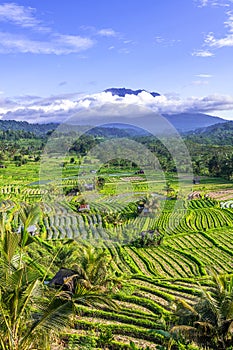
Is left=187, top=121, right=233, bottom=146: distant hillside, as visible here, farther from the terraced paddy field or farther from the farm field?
the terraced paddy field

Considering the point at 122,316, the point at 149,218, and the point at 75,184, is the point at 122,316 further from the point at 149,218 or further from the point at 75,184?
the point at 75,184

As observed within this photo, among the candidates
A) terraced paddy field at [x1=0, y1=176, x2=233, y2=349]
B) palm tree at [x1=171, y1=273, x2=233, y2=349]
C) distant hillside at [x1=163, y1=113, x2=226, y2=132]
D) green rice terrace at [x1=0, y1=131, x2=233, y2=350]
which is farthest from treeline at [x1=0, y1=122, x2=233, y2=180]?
distant hillside at [x1=163, y1=113, x2=226, y2=132]

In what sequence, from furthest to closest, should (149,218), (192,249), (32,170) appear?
(32,170) → (149,218) → (192,249)

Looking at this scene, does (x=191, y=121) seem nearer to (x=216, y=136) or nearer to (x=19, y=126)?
(x=216, y=136)

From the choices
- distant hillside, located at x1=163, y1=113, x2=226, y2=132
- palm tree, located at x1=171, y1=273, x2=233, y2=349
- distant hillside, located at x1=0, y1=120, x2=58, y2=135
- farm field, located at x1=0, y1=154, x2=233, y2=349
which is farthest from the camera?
distant hillside, located at x1=0, y1=120, x2=58, y2=135

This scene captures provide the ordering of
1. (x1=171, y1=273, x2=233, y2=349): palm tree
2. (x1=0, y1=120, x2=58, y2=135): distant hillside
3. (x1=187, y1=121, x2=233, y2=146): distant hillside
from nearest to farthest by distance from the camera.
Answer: (x1=171, y1=273, x2=233, y2=349): palm tree → (x1=187, y1=121, x2=233, y2=146): distant hillside → (x1=0, y1=120, x2=58, y2=135): distant hillside

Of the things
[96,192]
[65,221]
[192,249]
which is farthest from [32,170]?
[192,249]

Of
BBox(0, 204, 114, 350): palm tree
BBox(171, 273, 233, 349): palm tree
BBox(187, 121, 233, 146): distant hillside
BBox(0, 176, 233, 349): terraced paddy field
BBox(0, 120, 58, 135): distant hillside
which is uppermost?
BBox(0, 120, 58, 135): distant hillside

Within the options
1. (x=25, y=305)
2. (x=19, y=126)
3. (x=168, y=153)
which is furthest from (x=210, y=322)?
(x=19, y=126)

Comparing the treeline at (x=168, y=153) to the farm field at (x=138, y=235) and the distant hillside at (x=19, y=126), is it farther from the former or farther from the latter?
the distant hillside at (x=19, y=126)
